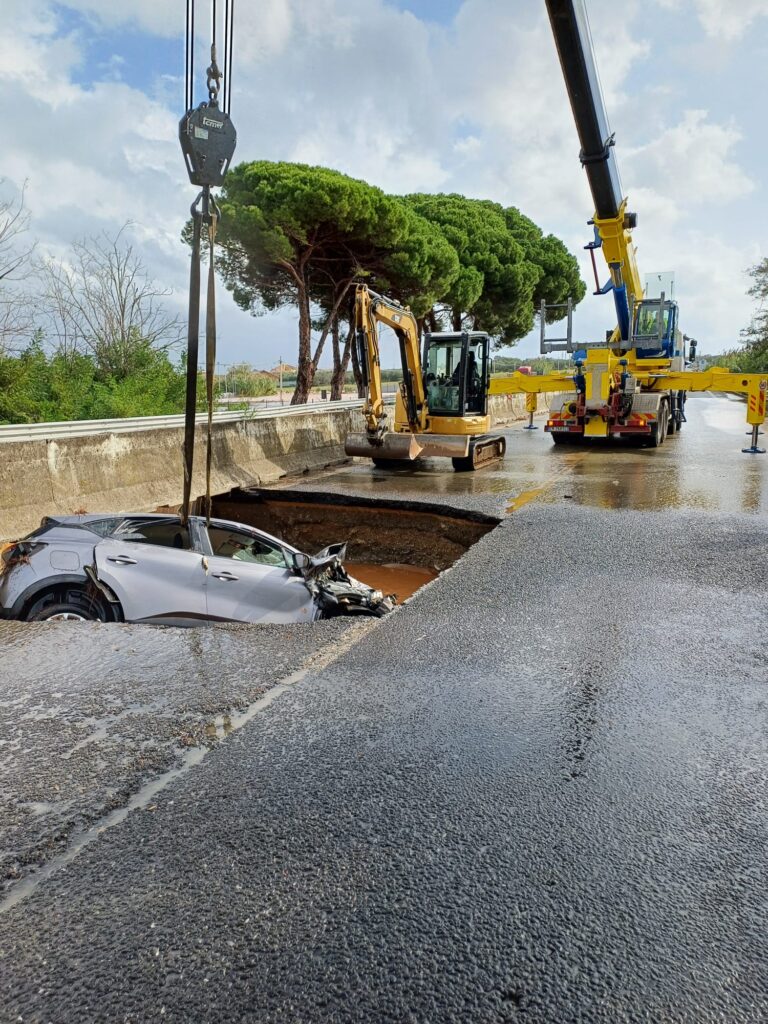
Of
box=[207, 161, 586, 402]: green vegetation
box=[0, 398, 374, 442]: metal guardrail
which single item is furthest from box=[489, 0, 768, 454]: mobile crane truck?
box=[0, 398, 374, 442]: metal guardrail

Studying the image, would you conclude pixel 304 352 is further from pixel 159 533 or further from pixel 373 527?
pixel 159 533

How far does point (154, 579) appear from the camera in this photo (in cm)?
592

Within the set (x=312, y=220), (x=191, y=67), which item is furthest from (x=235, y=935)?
(x=312, y=220)

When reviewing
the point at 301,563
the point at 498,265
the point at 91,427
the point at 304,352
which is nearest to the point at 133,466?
the point at 91,427

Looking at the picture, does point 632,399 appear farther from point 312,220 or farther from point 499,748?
point 499,748

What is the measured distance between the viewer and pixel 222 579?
618cm

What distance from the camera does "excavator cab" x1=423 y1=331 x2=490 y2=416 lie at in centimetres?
1491

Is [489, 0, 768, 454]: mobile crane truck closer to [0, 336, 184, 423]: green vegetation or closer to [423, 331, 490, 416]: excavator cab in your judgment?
[423, 331, 490, 416]: excavator cab

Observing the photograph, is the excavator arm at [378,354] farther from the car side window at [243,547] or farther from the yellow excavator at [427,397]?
the car side window at [243,547]

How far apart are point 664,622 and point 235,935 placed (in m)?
4.05

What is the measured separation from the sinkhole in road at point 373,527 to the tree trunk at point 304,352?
1519 centimetres

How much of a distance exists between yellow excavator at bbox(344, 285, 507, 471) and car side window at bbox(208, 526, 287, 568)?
7190 millimetres

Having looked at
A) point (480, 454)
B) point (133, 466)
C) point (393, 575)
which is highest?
point (133, 466)

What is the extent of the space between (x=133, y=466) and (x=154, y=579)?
507cm
